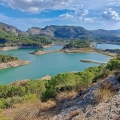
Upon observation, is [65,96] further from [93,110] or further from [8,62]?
[8,62]

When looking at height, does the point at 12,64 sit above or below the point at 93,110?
below

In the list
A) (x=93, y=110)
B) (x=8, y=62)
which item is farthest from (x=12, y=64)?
(x=93, y=110)

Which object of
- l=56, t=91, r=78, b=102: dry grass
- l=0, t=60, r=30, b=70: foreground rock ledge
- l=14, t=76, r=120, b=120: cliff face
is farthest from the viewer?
l=0, t=60, r=30, b=70: foreground rock ledge

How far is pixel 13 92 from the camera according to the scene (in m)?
16.4

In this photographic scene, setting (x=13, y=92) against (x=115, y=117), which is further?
(x=13, y=92)

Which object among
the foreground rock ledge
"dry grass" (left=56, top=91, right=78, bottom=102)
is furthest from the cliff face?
the foreground rock ledge

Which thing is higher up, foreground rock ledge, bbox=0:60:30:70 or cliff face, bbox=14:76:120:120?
cliff face, bbox=14:76:120:120

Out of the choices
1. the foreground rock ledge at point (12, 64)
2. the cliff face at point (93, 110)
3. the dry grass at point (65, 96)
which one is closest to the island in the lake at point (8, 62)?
the foreground rock ledge at point (12, 64)

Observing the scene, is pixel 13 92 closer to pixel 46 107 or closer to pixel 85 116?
pixel 46 107

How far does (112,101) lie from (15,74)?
39886 millimetres

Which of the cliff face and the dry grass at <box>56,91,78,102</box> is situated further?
the dry grass at <box>56,91,78,102</box>

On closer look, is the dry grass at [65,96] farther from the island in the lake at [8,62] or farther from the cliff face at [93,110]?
the island in the lake at [8,62]

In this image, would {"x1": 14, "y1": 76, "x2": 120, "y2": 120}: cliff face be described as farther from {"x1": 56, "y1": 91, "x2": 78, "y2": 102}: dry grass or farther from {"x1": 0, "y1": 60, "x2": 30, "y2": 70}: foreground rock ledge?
{"x1": 0, "y1": 60, "x2": 30, "y2": 70}: foreground rock ledge

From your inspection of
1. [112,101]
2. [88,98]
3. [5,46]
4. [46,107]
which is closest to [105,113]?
[112,101]
